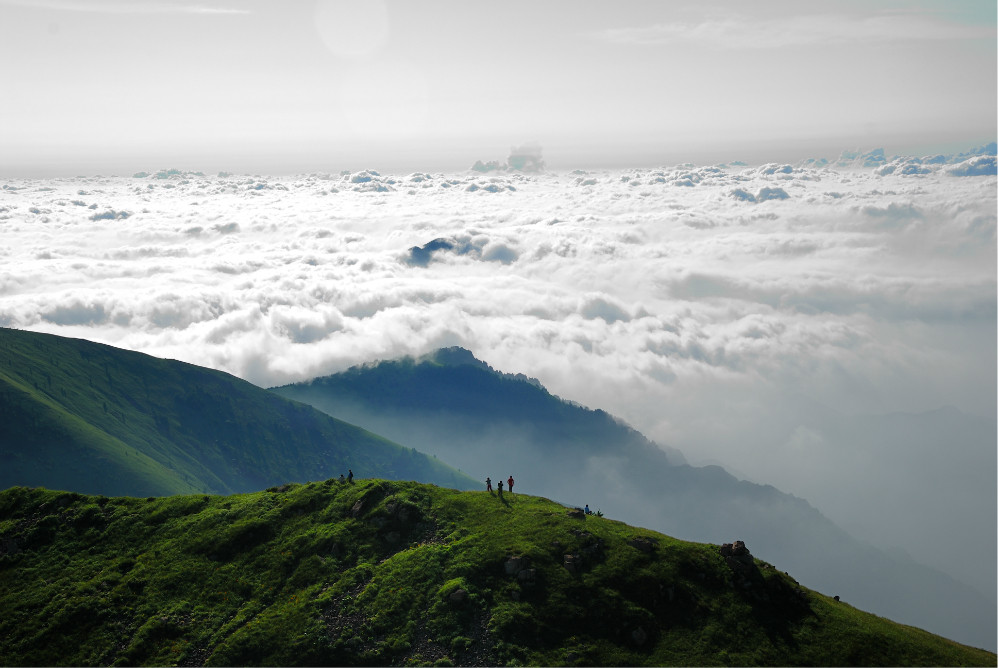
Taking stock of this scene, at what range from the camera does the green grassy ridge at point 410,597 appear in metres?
70.2

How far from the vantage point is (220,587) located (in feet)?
271

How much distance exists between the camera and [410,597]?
76688 mm

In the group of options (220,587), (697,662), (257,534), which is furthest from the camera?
(257,534)

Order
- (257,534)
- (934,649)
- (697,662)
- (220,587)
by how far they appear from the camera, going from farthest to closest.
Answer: (257,534)
(220,587)
(934,649)
(697,662)

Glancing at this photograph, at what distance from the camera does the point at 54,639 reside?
75062 mm

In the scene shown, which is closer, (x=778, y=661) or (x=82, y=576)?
(x=778, y=661)

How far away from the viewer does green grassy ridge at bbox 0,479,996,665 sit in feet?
230

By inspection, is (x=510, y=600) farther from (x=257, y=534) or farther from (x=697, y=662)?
(x=257, y=534)

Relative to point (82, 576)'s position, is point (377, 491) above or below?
above

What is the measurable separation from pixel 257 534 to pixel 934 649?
298ft

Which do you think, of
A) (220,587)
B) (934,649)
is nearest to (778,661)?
(934,649)

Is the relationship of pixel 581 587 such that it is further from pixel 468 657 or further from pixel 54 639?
pixel 54 639

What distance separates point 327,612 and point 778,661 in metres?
53.3

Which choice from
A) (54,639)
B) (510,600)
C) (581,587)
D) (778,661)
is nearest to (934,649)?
(778,661)
